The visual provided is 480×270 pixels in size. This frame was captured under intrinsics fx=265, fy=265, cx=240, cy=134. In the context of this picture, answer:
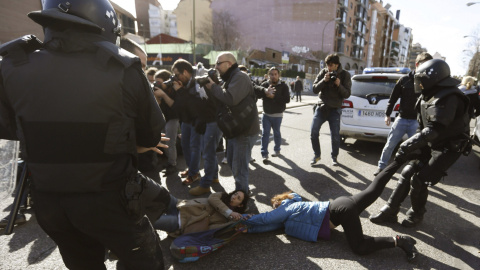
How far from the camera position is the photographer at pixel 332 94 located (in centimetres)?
470

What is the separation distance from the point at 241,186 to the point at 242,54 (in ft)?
96.9

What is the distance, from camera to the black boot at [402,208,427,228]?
2.99 metres

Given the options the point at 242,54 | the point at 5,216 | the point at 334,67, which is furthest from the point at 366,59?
the point at 5,216

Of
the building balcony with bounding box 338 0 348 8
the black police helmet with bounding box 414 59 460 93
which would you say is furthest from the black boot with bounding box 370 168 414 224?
the building balcony with bounding box 338 0 348 8

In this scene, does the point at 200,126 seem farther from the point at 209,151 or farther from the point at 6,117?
the point at 6,117

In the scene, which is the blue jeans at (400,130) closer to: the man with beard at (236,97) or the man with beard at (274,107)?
the man with beard at (274,107)

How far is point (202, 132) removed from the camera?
3754mm

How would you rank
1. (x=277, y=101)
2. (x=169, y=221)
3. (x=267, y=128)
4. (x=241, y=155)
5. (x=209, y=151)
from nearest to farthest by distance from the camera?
(x=169, y=221)
(x=241, y=155)
(x=209, y=151)
(x=277, y=101)
(x=267, y=128)

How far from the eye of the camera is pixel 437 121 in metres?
2.64

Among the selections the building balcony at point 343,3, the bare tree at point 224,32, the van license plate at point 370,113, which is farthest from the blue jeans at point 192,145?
the building balcony at point 343,3

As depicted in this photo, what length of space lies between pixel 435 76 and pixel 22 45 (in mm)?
3423

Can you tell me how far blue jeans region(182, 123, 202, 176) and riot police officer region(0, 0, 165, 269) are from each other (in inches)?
102

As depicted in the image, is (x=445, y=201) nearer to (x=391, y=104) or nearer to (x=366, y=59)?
(x=391, y=104)

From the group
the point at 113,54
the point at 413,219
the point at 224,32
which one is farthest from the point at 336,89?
the point at 224,32
